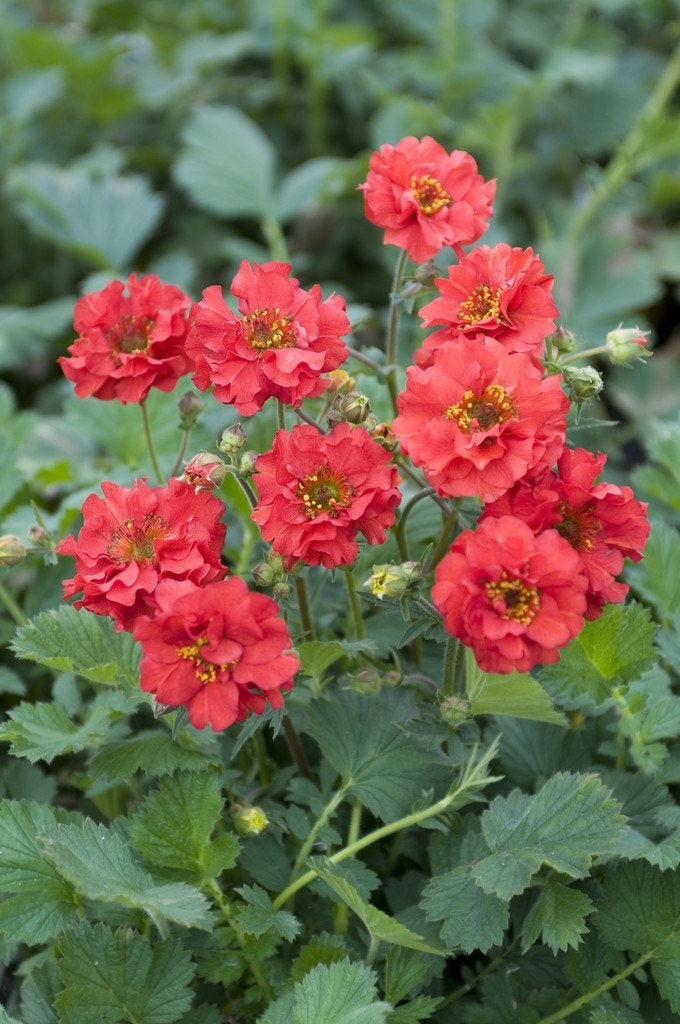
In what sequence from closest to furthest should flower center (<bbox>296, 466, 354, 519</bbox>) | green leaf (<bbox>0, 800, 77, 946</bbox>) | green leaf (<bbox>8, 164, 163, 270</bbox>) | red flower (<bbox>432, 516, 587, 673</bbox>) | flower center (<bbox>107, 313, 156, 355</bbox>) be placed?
red flower (<bbox>432, 516, 587, 673</bbox>)
flower center (<bbox>296, 466, 354, 519</bbox>)
green leaf (<bbox>0, 800, 77, 946</bbox>)
flower center (<bbox>107, 313, 156, 355</bbox>)
green leaf (<bbox>8, 164, 163, 270</bbox>)

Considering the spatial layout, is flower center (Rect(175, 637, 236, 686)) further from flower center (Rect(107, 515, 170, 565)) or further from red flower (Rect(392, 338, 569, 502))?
red flower (Rect(392, 338, 569, 502))

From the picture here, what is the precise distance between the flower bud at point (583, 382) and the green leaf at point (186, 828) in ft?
1.76

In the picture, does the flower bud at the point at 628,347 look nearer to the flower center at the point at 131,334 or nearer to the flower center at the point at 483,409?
the flower center at the point at 483,409

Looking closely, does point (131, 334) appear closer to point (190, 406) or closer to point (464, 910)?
point (190, 406)

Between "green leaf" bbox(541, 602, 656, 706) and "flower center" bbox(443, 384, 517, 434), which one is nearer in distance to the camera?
"flower center" bbox(443, 384, 517, 434)

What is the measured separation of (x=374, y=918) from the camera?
1.04 metres

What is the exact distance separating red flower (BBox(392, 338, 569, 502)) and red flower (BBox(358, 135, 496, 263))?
0.63 ft

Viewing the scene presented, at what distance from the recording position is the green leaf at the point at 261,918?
109cm

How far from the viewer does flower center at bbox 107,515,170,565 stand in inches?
40.6

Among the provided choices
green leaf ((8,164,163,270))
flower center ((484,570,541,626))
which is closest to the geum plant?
flower center ((484,570,541,626))

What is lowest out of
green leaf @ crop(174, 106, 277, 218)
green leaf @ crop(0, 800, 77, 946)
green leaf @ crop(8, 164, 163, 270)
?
green leaf @ crop(8, 164, 163, 270)

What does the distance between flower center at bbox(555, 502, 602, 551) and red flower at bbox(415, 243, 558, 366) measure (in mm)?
159

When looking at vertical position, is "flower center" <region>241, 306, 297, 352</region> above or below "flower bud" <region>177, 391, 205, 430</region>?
above

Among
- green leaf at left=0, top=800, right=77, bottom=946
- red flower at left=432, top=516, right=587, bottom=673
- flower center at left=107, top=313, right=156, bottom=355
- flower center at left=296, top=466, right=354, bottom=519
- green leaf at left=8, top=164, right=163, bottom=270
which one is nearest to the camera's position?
red flower at left=432, top=516, right=587, bottom=673
